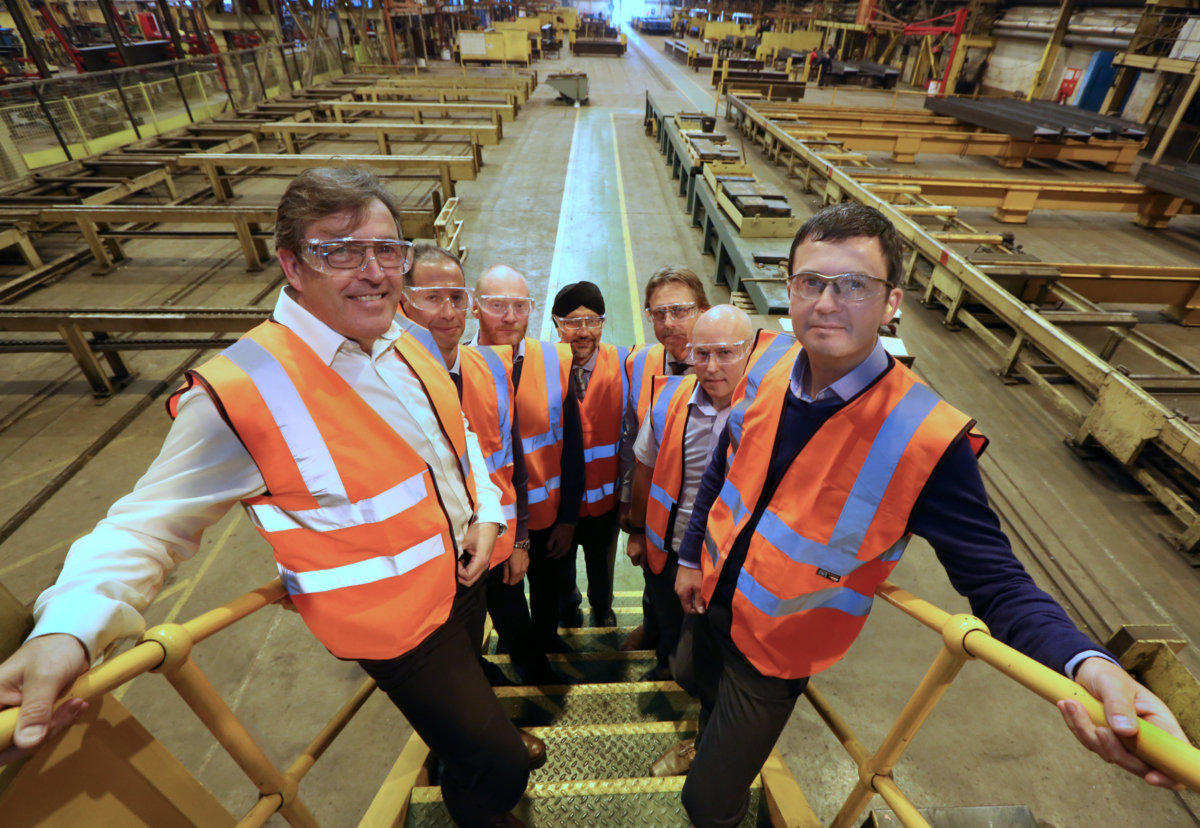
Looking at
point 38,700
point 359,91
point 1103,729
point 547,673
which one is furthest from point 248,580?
point 359,91

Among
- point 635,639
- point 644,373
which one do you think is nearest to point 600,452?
point 644,373

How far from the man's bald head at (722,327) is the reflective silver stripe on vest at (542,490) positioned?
983 mm

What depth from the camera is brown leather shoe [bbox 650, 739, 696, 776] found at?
2227 millimetres

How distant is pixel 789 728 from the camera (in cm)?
284

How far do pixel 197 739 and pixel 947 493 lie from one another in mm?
3865

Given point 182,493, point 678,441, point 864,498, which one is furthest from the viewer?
point 678,441

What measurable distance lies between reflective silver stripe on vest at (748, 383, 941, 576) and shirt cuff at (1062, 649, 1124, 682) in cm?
46

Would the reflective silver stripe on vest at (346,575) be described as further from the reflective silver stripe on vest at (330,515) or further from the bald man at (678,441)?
the bald man at (678,441)

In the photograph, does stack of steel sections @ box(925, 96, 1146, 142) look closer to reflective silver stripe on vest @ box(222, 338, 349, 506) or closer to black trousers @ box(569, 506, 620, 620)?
black trousers @ box(569, 506, 620, 620)

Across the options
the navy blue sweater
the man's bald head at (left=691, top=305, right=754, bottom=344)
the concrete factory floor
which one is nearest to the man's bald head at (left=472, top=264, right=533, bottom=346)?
the man's bald head at (left=691, top=305, right=754, bottom=344)

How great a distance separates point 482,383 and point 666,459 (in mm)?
855

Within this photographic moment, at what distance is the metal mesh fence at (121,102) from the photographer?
8.12 metres

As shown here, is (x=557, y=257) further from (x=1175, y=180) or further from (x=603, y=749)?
(x=1175, y=180)

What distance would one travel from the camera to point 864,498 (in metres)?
1.40
